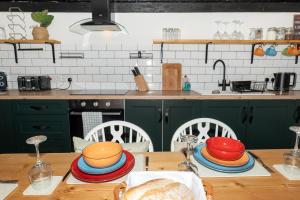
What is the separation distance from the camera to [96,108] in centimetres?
283

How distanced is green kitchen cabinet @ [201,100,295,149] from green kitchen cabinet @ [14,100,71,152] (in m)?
1.73

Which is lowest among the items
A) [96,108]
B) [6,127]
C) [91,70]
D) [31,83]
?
[6,127]

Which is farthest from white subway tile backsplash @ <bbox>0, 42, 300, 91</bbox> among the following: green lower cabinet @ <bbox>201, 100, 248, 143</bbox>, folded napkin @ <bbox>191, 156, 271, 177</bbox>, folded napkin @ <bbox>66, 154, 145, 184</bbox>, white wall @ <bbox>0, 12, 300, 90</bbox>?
folded napkin @ <bbox>191, 156, 271, 177</bbox>

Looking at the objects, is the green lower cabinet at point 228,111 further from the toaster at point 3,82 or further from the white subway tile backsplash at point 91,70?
the toaster at point 3,82

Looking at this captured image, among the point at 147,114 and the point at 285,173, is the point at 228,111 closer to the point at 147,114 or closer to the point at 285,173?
the point at 147,114

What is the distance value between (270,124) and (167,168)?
226 cm

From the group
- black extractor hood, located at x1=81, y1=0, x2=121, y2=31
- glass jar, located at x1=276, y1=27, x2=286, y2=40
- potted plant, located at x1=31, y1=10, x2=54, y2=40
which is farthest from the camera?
glass jar, located at x1=276, y1=27, x2=286, y2=40

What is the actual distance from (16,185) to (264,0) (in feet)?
11.8

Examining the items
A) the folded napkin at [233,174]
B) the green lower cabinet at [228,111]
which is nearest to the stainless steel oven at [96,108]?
the green lower cabinet at [228,111]

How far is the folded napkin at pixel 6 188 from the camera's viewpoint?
2.96 ft

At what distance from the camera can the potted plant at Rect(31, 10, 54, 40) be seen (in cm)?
303

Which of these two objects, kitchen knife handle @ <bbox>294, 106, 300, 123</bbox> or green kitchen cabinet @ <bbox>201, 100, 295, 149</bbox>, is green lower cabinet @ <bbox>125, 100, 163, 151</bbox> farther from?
kitchen knife handle @ <bbox>294, 106, 300, 123</bbox>

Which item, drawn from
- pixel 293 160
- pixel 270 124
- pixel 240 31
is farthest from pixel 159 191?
pixel 240 31

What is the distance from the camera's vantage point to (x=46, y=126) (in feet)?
9.34
